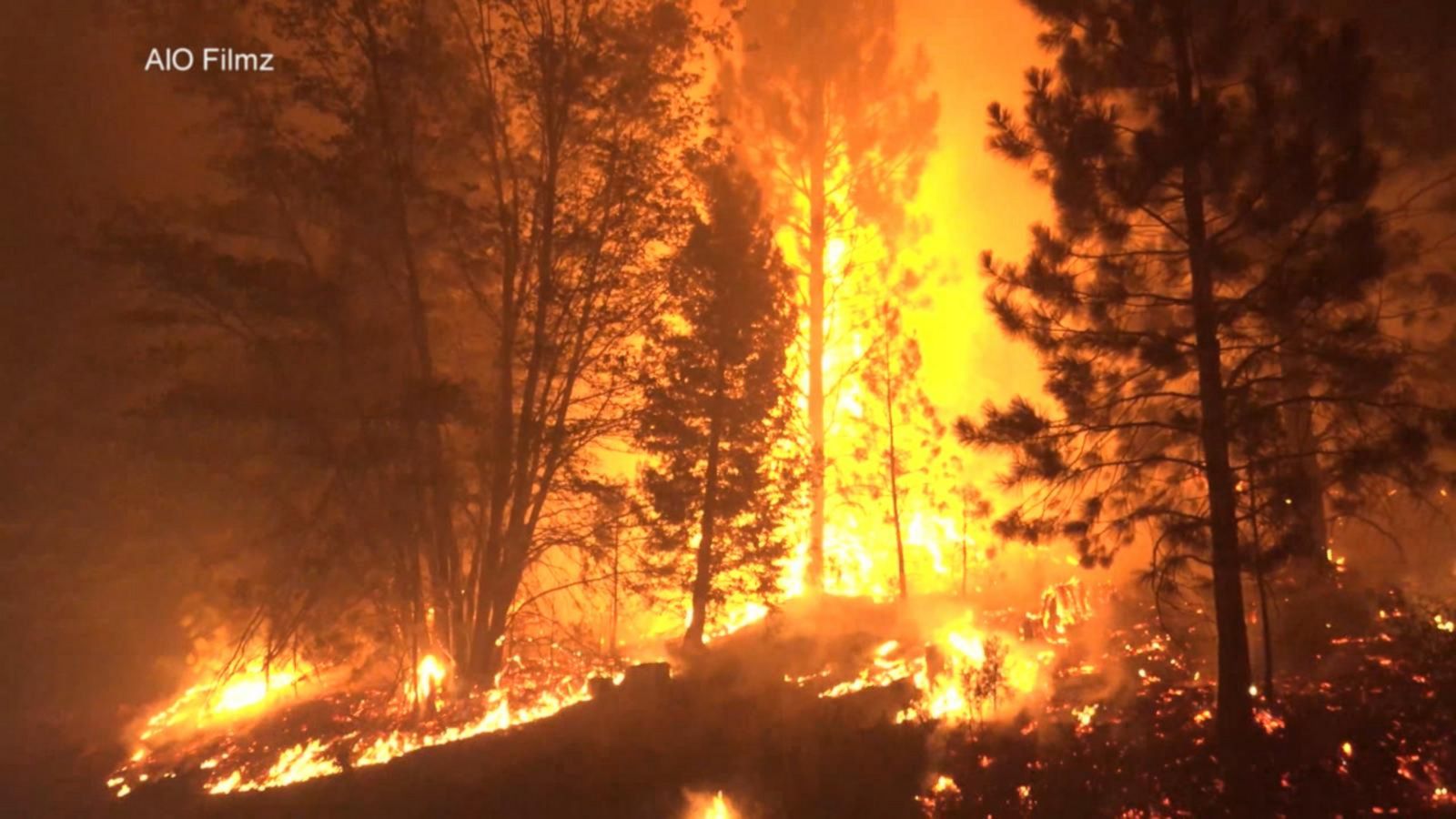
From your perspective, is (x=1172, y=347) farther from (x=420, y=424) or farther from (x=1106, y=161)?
(x=420, y=424)

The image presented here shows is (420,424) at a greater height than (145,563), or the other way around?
(420,424)

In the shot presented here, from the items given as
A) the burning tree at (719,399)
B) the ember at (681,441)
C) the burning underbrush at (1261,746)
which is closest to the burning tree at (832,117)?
the ember at (681,441)

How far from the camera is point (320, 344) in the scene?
12.0m

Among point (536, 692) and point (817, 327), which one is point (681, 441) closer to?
point (536, 692)

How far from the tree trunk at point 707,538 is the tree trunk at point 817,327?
11.5 feet

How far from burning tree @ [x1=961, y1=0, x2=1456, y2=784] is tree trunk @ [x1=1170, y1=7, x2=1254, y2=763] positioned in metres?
0.02

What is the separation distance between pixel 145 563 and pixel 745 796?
565 inches

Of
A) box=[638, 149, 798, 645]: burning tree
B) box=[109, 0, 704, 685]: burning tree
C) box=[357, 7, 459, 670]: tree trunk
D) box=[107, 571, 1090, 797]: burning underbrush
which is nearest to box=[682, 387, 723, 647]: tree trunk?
box=[638, 149, 798, 645]: burning tree

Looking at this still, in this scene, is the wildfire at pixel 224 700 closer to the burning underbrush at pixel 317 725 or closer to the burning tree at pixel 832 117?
the burning underbrush at pixel 317 725

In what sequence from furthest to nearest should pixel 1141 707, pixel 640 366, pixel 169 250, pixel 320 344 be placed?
1. pixel 640 366
2. pixel 320 344
3. pixel 169 250
4. pixel 1141 707

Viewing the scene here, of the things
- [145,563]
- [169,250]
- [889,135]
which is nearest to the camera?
[169,250]

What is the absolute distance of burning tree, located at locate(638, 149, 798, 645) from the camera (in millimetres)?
14102

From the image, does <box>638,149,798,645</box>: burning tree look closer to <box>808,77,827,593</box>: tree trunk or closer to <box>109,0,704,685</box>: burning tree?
<box>109,0,704,685</box>: burning tree

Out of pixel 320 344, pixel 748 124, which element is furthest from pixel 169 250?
pixel 748 124
